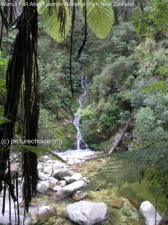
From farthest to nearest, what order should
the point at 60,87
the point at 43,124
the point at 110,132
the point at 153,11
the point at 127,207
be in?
the point at 60,87 < the point at 110,132 < the point at 43,124 < the point at 127,207 < the point at 153,11

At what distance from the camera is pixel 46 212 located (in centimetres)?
299

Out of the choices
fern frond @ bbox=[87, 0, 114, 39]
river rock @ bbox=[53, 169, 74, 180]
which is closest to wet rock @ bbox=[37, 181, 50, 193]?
river rock @ bbox=[53, 169, 74, 180]

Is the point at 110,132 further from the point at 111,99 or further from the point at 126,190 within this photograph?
the point at 126,190

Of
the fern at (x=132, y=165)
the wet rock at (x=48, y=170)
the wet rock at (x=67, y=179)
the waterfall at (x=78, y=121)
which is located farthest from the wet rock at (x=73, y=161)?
the fern at (x=132, y=165)

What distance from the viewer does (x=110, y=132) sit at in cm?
848

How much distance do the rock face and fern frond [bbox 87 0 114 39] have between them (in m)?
2.70

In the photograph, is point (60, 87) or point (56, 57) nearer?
point (60, 87)

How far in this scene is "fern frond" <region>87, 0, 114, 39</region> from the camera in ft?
2.83

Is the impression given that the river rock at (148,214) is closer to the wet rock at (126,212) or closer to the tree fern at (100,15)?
the wet rock at (126,212)

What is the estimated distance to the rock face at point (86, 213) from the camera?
268 cm

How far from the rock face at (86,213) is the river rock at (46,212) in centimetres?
31

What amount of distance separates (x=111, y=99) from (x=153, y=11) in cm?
668

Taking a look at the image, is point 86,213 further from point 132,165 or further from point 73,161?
point 73,161

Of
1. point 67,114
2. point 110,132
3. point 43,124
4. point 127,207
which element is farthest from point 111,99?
point 127,207
